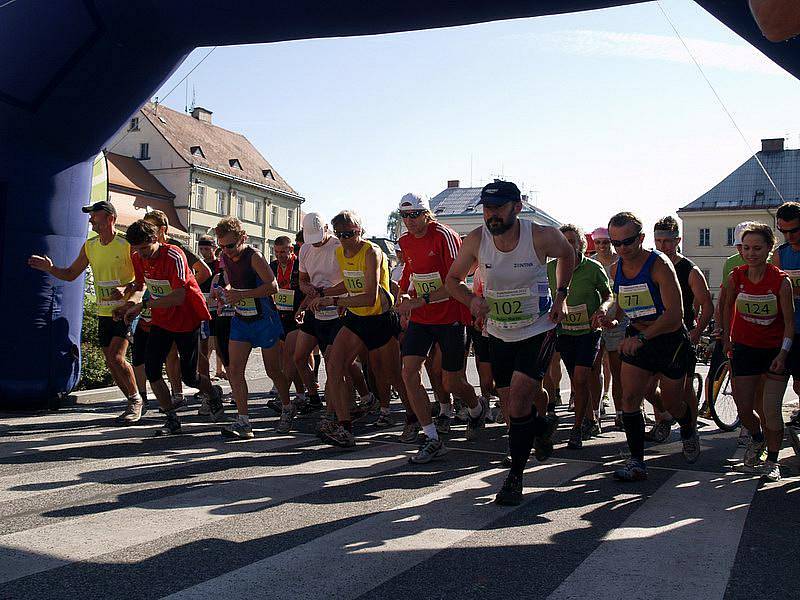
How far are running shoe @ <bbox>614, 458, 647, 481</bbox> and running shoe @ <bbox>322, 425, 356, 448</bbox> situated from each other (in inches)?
93.3

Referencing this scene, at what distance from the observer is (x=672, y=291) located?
6.62 m

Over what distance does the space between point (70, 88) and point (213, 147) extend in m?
59.4

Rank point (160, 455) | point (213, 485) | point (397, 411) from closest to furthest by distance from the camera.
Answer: point (213, 485), point (160, 455), point (397, 411)

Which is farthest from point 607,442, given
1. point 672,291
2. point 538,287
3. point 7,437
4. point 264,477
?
point 7,437

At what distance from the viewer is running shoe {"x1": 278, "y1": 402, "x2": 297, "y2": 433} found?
29.0 ft

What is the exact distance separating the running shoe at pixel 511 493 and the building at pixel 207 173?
5698cm

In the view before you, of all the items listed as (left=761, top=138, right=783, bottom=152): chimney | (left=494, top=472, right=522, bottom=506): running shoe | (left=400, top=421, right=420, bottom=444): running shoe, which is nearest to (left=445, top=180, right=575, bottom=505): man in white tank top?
(left=494, top=472, right=522, bottom=506): running shoe

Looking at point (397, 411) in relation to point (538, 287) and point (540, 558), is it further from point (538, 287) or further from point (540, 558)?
point (540, 558)

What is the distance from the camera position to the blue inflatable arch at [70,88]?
28.7 ft

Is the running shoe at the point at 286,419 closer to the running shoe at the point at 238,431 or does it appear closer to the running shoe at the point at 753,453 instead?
the running shoe at the point at 238,431

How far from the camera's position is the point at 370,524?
4.95m

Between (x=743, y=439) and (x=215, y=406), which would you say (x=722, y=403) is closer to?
(x=743, y=439)

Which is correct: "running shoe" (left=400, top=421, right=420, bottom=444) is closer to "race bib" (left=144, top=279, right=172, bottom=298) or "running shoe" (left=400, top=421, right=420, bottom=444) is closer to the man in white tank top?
the man in white tank top

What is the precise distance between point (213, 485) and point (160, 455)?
4.49 ft
